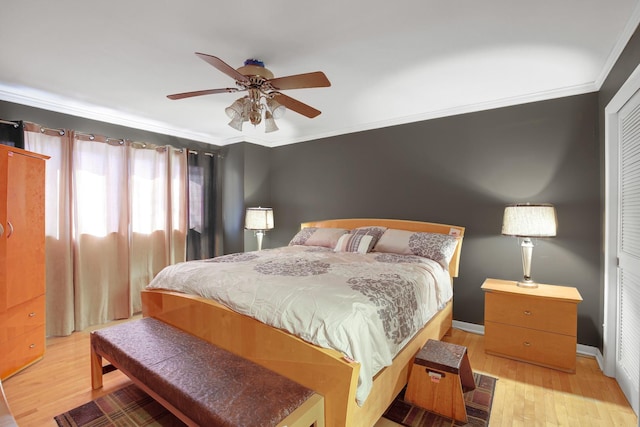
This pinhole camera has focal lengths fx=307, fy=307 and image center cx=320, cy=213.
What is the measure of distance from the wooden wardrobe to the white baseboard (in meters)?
3.79

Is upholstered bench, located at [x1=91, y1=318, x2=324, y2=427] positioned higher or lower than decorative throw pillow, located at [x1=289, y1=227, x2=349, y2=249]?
lower

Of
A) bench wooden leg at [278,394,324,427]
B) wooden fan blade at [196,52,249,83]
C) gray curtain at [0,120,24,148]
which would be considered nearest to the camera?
bench wooden leg at [278,394,324,427]

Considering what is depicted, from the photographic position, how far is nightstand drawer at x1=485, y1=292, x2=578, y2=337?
228cm

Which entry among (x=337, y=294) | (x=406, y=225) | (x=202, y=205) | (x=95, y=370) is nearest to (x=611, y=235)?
(x=406, y=225)

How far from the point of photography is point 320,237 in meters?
3.62

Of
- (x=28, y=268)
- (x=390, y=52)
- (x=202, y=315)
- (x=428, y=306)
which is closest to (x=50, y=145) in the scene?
(x=28, y=268)

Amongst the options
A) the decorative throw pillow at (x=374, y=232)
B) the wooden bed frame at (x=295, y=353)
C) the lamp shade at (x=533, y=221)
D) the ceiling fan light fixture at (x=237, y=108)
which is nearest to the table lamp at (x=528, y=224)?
the lamp shade at (x=533, y=221)

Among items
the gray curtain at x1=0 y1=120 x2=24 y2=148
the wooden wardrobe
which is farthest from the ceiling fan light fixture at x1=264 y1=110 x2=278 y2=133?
the gray curtain at x1=0 y1=120 x2=24 y2=148

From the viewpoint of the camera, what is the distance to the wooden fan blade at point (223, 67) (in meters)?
1.65

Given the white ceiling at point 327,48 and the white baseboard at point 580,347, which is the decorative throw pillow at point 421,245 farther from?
the white ceiling at point 327,48

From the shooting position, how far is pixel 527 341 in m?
2.42

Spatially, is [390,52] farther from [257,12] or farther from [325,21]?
[257,12]

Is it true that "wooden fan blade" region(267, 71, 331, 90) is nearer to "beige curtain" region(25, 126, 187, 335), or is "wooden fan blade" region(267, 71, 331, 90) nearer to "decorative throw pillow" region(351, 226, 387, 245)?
"decorative throw pillow" region(351, 226, 387, 245)

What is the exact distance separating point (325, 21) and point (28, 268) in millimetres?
2892
